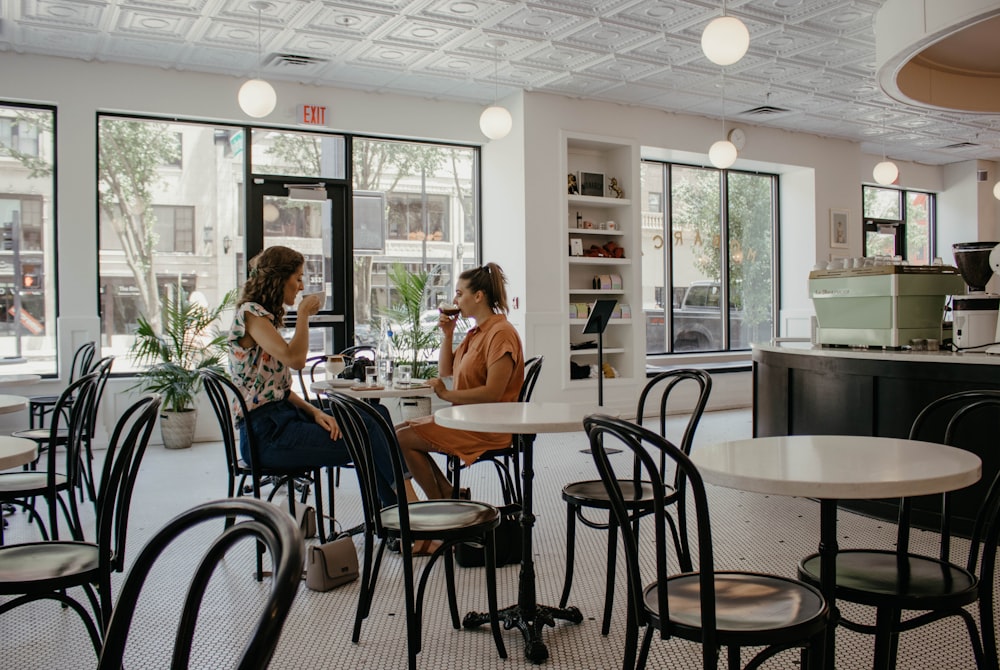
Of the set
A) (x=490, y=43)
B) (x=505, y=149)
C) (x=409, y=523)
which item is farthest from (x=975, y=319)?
(x=505, y=149)

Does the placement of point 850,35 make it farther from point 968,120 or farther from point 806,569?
point 806,569

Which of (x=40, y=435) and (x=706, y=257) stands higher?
(x=706, y=257)

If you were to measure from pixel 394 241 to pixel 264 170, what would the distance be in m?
1.42

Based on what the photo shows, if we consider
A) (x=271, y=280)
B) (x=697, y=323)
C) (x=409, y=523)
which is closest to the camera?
(x=409, y=523)

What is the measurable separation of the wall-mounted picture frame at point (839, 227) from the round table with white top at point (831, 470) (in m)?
8.70

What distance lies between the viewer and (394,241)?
8117mm

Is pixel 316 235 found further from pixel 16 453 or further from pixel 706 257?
pixel 16 453

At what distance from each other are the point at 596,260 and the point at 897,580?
6.43 m

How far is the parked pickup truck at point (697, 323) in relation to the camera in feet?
31.3

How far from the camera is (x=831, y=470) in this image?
184 centimetres

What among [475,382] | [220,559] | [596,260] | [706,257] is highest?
[706,257]

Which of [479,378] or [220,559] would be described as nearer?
[220,559]

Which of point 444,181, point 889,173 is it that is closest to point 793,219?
point 889,173

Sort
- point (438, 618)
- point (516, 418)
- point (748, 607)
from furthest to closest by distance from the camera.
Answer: point (438, 618) → point (516, 418) → point (748, 607)
